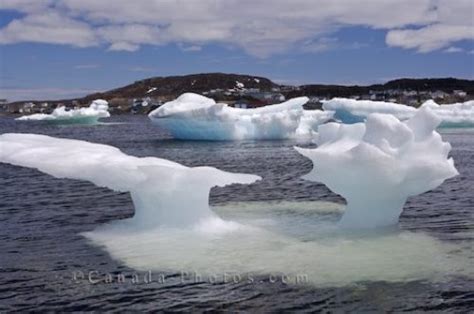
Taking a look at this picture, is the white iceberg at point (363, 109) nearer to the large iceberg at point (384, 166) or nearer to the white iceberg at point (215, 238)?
the white iceberg at point (215, 238)

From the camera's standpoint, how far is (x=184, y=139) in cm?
4891

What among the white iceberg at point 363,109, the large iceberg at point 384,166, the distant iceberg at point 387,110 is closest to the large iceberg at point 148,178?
the large iceberg at point 384,166

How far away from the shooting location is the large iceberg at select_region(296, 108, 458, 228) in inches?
539

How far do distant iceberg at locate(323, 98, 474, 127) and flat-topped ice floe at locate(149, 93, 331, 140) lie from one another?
3.74 metres

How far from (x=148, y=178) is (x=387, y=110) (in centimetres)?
3627

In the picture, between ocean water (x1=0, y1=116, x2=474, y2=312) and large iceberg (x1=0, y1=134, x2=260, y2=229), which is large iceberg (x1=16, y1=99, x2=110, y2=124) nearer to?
ocean water (x1=0, y1=116, x2=474, y2=312)

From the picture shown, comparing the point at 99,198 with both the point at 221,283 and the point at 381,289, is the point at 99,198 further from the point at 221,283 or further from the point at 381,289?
the point at 381,289

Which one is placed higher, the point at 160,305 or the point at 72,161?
the point at 72,161

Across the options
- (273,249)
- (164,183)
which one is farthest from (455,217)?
(164,183)

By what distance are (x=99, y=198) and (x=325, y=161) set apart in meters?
8.34

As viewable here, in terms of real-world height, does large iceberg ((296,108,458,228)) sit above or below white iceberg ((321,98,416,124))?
below

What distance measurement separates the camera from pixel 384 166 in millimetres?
13688

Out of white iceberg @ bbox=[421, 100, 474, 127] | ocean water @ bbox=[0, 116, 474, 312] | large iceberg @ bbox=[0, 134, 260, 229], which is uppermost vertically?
white iceberg @ bbox=[421, 100, 474, 127]

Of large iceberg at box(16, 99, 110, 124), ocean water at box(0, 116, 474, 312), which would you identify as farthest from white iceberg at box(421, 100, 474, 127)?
large iceberg at box(16, 99, 110, 124)
